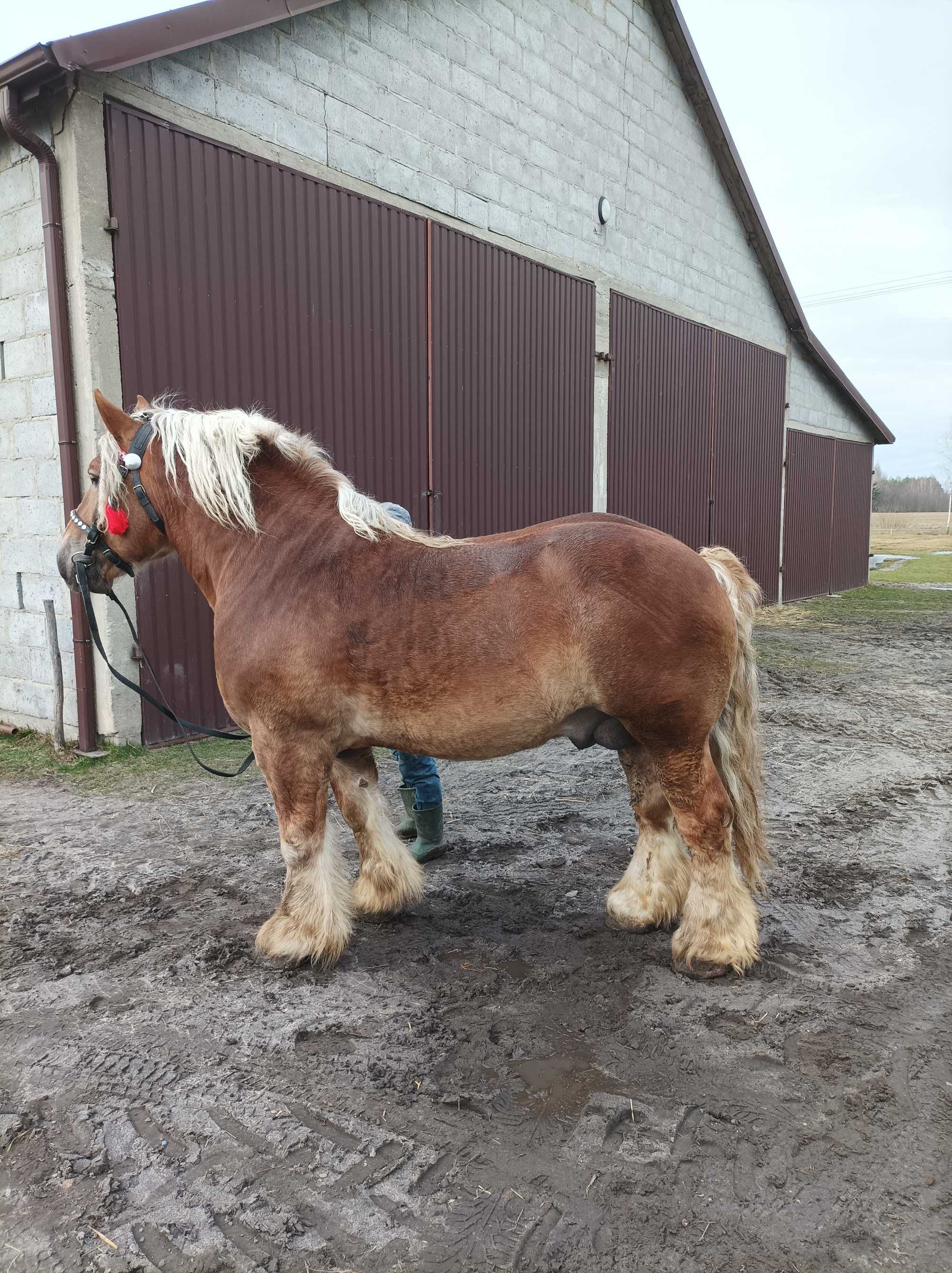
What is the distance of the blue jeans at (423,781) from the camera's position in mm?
3770

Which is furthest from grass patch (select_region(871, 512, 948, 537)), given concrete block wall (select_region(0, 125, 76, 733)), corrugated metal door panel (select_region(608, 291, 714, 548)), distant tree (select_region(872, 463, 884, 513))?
concrete block wall (select_region(0, 125, 76, 733))

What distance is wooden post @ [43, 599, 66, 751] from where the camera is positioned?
5246 millimetres

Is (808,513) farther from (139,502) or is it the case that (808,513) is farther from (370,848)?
(139,502)

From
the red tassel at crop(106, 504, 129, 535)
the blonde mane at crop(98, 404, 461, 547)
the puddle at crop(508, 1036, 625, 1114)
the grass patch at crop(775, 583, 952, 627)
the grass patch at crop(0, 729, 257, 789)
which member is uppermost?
the blonde mane at crop(98, 404, 461, 547)

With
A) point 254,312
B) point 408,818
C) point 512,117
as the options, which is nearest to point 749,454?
point 512,117

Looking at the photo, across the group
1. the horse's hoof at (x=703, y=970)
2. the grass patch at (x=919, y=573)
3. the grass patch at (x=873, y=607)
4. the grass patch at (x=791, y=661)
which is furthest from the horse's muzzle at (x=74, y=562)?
the grass patch at (x=919, y=573)

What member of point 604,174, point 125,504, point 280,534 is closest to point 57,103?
point 125,504

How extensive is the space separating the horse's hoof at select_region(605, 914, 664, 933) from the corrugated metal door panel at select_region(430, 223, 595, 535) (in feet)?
15.4

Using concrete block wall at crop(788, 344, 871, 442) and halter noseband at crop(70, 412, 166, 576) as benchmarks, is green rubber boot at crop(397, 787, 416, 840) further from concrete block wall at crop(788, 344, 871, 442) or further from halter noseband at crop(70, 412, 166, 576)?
concrete block wall at crop(788, 344, 871, 442)

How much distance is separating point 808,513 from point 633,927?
1418 centimetres

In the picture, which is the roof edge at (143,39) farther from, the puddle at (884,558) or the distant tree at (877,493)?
the distant tree at (877,493)

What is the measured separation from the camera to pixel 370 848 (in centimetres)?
316

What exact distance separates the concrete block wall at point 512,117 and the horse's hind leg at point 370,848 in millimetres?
4513

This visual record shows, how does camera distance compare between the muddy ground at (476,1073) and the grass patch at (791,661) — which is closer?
the muddy ground at (476,1073)
